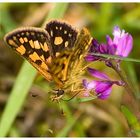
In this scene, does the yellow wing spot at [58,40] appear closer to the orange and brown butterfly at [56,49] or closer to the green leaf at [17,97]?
the orange and brown butterfly at [56,49]

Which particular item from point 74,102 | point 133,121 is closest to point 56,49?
point 133,121

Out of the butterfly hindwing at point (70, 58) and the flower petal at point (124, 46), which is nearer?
the butterfly hindwing at point (70, 58)

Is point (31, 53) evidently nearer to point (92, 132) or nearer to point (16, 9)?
point (92, 132)

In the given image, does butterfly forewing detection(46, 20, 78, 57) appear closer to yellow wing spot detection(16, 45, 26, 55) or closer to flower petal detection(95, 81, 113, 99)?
yellow wing spot detection(16, 45, 26, 55)

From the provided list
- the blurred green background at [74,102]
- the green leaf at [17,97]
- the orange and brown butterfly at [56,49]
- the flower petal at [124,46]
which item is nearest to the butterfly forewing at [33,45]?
the orange and brown butterfly at [56,49]

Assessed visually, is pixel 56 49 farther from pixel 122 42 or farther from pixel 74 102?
pixel 74 102

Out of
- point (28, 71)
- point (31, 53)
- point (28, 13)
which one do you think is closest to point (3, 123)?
point (28, 71)

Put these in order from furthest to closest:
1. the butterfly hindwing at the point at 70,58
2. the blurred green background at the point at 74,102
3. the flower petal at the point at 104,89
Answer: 1. the blurred green background at the point at 74,102
2. the flower petal at the point at 104,89
3. the butterfly hindwing at the point at 70,58
